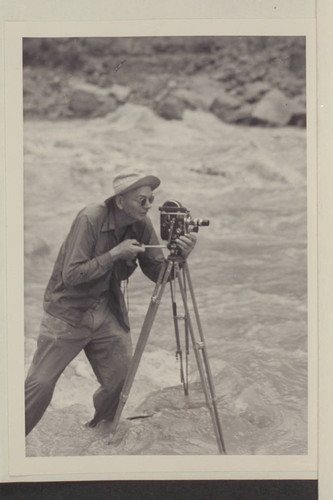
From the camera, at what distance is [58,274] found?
2.68 meters

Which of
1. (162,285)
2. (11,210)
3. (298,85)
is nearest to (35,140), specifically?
(11,210)

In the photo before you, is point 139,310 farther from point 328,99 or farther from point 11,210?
point 328,99

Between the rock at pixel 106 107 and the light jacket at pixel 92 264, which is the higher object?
the rock at pixel 106 107

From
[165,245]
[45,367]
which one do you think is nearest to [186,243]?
[165,245]

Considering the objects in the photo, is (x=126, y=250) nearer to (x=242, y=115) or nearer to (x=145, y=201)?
(x=145, y=201)

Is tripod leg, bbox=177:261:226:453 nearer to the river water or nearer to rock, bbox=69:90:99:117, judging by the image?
the river water

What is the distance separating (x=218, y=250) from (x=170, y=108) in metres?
0.63

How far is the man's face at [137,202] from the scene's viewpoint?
2.68m

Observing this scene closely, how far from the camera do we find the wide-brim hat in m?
2.66

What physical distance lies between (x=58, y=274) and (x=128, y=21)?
1.09 metres

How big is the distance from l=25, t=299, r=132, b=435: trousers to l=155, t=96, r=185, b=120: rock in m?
0.82

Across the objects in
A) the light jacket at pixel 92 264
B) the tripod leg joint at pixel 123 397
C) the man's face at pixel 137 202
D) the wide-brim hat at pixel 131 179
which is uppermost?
the wide-brim hat at pixel 131 179

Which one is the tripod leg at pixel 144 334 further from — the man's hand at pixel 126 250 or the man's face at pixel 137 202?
the man's face at pixel 137 202

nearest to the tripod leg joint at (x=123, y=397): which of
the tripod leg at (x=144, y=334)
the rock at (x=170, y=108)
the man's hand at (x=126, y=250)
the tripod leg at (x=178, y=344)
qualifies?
the tripod leg at (x=144, y=334)
